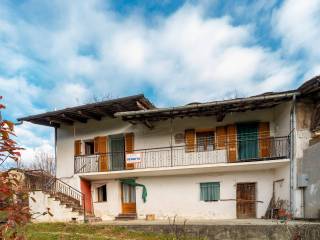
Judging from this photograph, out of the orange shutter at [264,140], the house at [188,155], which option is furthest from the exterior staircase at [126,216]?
the orange shutter at [264,140]

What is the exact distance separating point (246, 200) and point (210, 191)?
1.68 metres

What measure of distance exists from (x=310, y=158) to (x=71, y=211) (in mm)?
11089

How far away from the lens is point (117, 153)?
18.4 metres

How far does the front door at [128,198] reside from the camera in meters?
17.8

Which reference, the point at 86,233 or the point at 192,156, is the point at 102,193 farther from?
the point at 86,233

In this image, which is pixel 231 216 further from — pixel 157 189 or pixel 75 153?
pixel 75 153

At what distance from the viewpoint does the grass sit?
37.3 ft

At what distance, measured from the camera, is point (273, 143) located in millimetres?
15281

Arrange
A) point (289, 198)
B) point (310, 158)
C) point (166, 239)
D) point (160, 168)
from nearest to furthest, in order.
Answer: point (166, 239) → point (310, 158) → point (289, 198) → point (160, 168)

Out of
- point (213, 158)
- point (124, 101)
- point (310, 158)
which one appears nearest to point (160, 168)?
point (213, 158)

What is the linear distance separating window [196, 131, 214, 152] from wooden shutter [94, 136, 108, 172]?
16.2ft

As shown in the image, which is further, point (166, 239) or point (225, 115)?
point (225, 115)

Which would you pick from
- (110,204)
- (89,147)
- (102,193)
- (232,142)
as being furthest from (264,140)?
(89,147)

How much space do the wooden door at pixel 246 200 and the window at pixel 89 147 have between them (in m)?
8.47
